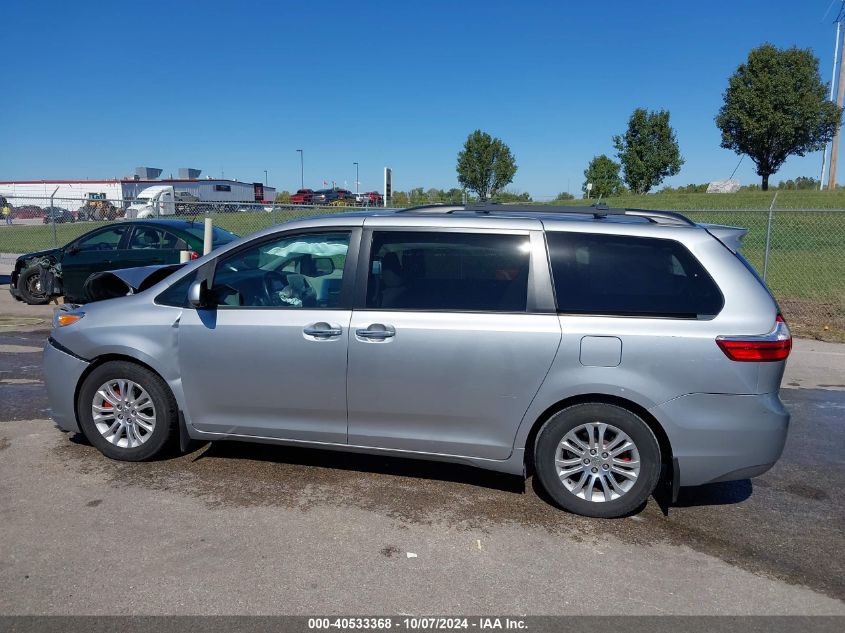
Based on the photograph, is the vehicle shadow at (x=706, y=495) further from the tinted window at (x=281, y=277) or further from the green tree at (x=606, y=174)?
the green tree at (x=606, y=174)

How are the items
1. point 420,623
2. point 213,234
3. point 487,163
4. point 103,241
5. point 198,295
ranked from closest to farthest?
point 420,623 < point 198,295 < point 213,234 < point 103,241 < point 487,163

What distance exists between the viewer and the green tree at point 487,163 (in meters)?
43.9

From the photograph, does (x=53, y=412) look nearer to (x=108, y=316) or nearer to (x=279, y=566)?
(x=108, y=316)

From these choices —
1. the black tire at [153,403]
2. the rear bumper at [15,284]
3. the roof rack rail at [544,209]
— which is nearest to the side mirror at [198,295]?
the black tire at [153,403]

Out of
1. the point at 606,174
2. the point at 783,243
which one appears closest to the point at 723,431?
the point at 783,243

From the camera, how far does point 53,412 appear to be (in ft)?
16.1

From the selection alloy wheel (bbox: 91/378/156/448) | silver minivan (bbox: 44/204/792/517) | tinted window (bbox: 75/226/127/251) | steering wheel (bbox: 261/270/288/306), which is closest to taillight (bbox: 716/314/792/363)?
silver minivan (bbox: 44/204/792/517)

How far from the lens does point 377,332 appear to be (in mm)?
4137

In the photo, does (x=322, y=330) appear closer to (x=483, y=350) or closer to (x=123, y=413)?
(x=483, y=350)

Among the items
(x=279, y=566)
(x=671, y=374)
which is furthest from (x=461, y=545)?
(x=671, y=374)

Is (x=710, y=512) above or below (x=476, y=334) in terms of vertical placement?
below

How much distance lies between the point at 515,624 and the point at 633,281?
2048 millimetres

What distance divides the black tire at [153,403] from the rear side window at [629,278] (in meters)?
2.75

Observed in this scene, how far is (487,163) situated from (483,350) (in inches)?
1639
